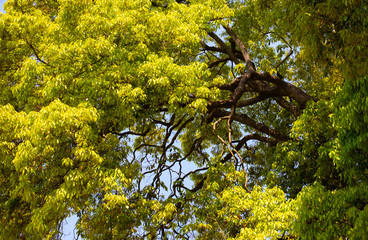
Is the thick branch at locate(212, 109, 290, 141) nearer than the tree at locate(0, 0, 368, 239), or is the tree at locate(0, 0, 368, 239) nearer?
the tree at locate(0, 0, 368, 239)

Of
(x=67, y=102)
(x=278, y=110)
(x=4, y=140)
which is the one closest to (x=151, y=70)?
(x=67, y=102)

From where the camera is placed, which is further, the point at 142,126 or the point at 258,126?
the point at 258,126

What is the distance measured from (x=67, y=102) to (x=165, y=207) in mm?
2650

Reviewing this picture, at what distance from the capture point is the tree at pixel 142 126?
524 centimetres

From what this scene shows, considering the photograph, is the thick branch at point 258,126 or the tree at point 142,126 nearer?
the tree at point 142,126

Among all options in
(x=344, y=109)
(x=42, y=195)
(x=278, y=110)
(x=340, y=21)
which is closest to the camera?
(x=344, y=109)

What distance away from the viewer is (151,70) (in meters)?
6.74

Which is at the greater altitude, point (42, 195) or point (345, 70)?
point (42, 195)

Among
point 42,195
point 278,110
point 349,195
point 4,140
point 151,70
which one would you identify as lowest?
point 349,195

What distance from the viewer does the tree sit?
5.24 m

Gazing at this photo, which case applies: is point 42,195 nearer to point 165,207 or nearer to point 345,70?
point 165,207

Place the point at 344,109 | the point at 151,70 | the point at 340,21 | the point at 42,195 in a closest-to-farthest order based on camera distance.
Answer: the point at 344,109, the point at 340,21, the point at 42,195, the point at 151,70

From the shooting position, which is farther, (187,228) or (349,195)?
(187,228)

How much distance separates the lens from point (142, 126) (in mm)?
8523
